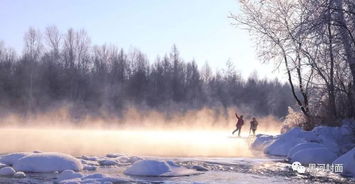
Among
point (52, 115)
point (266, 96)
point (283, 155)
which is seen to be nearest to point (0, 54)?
point (52, 115)

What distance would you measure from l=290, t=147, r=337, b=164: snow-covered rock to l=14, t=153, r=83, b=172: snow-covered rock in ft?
23.4

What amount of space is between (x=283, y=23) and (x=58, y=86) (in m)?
46.1

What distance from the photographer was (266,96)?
9062cm

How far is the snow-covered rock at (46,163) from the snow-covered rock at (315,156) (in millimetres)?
7137

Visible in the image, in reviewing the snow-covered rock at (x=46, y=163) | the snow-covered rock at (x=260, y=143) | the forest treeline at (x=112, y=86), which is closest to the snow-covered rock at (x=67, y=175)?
the snow-covered rock at (x=46, y=163)

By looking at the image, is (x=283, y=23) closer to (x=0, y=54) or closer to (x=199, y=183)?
(x=199, y=183)

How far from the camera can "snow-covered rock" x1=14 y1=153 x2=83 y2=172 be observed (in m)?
12.0

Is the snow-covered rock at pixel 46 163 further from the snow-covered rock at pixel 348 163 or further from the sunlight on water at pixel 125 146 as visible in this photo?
the snow-covered rock at pixel 348 163

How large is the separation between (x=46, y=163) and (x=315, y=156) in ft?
27.0

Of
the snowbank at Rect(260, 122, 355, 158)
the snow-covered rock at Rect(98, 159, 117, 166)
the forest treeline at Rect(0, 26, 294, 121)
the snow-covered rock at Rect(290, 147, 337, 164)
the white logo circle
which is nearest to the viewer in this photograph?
the white logo circle

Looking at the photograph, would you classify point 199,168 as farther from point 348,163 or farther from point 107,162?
point 348,163

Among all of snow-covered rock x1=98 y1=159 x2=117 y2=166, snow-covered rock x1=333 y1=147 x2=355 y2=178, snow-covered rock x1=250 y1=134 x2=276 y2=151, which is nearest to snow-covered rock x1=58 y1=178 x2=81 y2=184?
snow-covered rock x1=98 y1=159 x2=117 y2=166

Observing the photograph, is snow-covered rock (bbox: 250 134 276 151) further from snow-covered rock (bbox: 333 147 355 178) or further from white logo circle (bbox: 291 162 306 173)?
snow-covered rock (bbox: 333 147 355 178)

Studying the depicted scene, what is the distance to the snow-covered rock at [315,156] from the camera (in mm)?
15180
